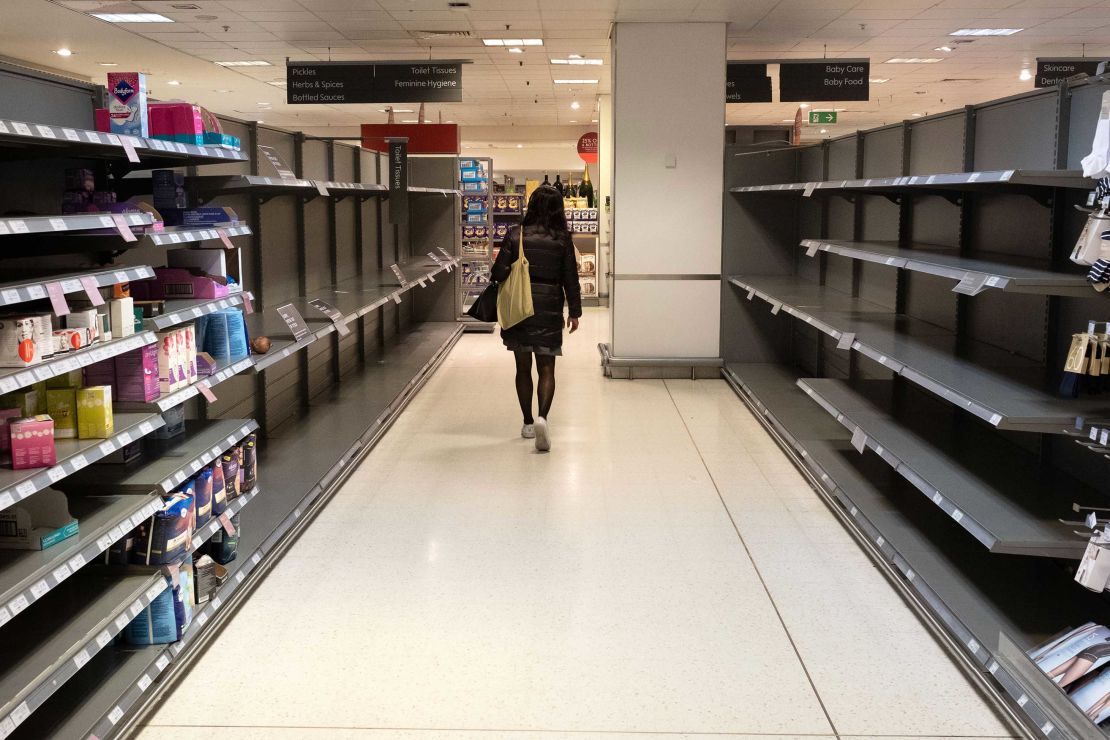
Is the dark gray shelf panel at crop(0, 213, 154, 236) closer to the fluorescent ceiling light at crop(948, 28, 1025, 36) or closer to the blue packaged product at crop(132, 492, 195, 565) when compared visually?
the blue packaged product at crop(132, 492, 195, 565)

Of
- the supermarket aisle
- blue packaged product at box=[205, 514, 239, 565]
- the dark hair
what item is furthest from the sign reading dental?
blue packaged product at box=[205, 514, 239, 565]

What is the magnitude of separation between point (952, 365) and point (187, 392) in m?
3.00

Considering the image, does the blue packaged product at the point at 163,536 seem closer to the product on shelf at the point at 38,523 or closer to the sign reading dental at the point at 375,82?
the product on shelf at the point at 38,523

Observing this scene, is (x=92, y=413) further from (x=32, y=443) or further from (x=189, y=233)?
(x=189, y=233)

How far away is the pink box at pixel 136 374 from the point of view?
3209mm

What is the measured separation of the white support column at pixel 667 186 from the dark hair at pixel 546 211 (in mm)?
2473

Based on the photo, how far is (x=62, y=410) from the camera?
9.61ft

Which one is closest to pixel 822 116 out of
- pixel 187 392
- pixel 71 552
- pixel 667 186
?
pixel 667 186

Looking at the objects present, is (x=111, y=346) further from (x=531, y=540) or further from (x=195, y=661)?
(x=531, y=540)

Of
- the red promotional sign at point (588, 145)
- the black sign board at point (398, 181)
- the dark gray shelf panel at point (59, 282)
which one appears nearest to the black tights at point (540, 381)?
the black sign board at point (398, 181)

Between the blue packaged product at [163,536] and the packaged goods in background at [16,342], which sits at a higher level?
the packaged goods in background at [16,342]

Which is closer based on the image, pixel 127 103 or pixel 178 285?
pixel 127 103

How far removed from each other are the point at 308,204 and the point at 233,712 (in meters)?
5.03

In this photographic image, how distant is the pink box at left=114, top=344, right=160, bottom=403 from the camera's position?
126 inches
